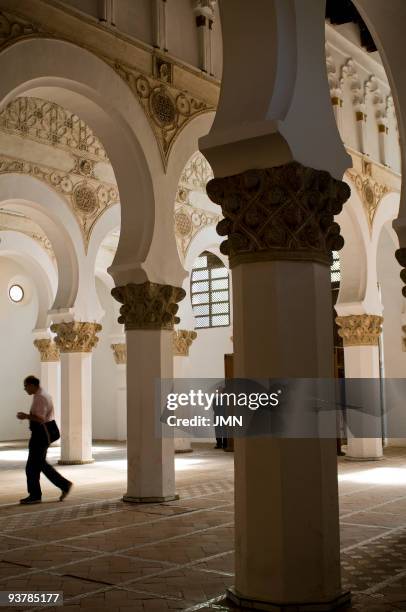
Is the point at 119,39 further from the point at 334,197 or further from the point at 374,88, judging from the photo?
the point at 374,88

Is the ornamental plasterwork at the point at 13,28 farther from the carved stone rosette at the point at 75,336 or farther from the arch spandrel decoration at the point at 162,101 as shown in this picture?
the carved stone rosette at the point at 75,336

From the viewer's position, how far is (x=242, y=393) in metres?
4.30

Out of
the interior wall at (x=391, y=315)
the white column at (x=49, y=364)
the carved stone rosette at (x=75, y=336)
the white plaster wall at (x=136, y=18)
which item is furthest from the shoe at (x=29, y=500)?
the interior wall at (x=391, y=315)

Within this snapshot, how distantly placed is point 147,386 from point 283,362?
13.7 feet

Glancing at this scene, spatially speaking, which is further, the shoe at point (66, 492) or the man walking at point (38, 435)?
the shoe at point (66, 492)

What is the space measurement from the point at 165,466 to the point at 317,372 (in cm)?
437

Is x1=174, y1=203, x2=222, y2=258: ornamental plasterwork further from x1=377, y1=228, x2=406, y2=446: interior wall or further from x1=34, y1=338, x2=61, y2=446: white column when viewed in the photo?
x1=34, y1=338, x2=61, y2=446: white column

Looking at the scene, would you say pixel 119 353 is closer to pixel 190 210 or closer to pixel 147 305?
pixel 190 210

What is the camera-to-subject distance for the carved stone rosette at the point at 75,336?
13.3 metres

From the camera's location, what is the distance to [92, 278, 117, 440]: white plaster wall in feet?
72.0

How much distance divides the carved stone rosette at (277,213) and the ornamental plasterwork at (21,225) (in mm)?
11574

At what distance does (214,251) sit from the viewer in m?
17.0

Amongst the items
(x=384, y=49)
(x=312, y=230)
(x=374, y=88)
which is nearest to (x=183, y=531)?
(x=312, y=230)

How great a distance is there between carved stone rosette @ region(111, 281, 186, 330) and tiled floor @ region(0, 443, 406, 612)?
6.78 feet
